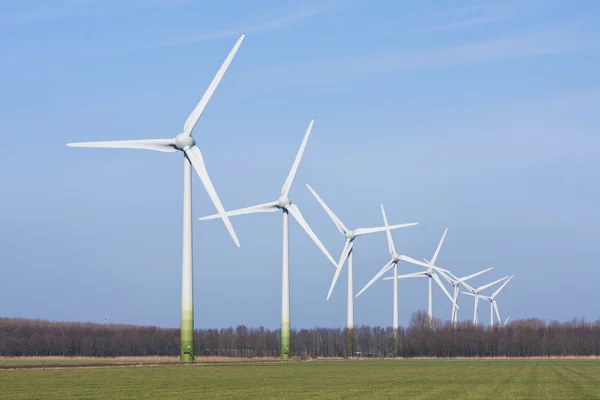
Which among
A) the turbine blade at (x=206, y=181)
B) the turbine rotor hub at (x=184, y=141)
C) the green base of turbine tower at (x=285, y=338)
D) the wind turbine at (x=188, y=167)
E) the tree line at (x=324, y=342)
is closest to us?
the turbine blade at (x=206, y=181)

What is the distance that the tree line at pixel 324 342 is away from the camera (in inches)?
6147

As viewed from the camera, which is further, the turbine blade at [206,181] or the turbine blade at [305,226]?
the turbine blade at [305,226]

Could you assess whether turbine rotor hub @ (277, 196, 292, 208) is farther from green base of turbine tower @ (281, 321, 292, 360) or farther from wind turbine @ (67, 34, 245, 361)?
wind turbine @ (67, 34, 245, 361)

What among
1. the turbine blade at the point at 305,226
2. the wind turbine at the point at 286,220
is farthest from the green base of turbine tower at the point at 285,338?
the turbine blade at the point at 305,226

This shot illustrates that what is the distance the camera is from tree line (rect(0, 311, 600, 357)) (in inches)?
6147

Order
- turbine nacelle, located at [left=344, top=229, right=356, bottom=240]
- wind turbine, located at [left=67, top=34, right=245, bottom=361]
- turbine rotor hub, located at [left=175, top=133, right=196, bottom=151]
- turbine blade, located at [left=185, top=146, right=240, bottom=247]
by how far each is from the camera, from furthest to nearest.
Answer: turbine nacelle, located at [left=344, top=229, right=356, bottom=240] < turbine rotor hub, located at [left=175, top=133, right=196, bottom=151] < wind turbine, located at [left=67, top=34, right=245, bottom=361] < turbine blade, located at [left=185, top=146, right=240, bottom=247]

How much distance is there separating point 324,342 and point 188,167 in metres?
110

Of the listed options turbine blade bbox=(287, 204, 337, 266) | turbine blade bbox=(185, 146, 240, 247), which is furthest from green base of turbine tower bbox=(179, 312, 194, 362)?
turbine blade bbox=(287, 204, 337, 266)

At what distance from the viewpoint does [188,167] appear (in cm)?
7669

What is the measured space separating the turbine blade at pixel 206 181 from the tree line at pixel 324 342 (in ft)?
251

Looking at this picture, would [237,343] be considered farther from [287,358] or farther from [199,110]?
[199,110]

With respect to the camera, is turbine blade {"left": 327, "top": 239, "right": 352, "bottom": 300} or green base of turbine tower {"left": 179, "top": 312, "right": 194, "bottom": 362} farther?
turbine blade {"left": 327, "top": 239, "right": 352, "bottom": 300}

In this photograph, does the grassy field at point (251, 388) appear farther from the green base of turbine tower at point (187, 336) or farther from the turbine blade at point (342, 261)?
the turbine blade at point (342, 261)

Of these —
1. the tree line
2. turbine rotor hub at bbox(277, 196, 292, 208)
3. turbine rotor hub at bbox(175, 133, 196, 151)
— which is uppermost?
turbine rotor hub at bbox(175, 133, 196, 151)
